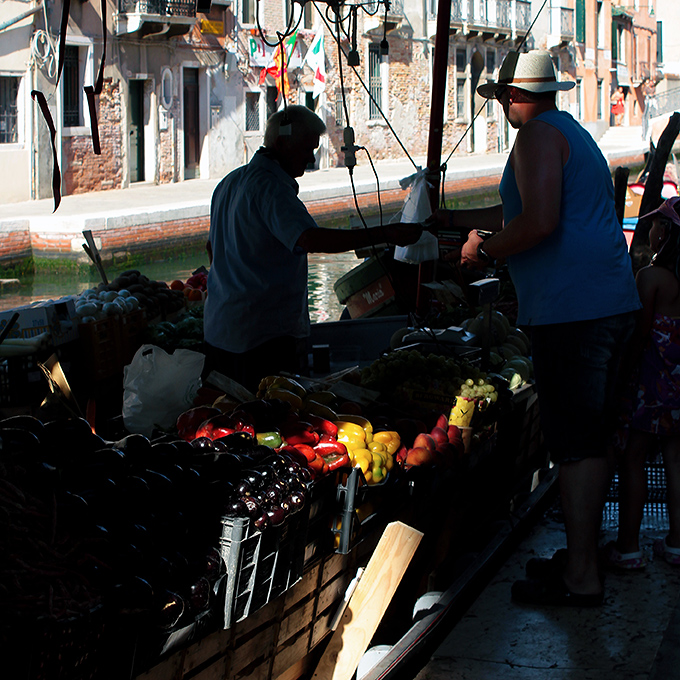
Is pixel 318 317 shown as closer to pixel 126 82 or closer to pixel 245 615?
pixel 245 615

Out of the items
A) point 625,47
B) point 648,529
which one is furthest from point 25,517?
point 625,47

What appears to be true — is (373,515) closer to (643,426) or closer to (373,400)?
(373,400)

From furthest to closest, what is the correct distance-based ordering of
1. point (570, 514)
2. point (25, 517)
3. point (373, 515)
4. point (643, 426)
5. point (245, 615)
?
point (643, 426) < point (570, 514) < point (373, 515) < point (245, 615) < point (25, 517)

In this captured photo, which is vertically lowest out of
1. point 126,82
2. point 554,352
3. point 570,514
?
point 570,514

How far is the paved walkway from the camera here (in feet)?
42.1

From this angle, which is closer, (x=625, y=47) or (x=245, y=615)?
(x=245, y=615)

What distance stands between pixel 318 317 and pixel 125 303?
173 inches

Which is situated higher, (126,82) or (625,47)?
(625,47)

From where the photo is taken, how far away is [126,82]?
18.6 m

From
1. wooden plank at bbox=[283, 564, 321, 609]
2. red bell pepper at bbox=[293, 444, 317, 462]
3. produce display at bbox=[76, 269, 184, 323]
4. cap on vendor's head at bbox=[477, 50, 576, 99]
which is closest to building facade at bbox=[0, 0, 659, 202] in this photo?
produce display at bbox=[76, 269, 184, 323]

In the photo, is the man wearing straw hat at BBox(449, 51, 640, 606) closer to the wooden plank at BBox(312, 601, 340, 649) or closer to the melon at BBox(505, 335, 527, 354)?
the wooden plank at BBox(312, 601, 340, 649)

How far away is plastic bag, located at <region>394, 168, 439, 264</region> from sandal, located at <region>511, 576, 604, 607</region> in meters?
1.78

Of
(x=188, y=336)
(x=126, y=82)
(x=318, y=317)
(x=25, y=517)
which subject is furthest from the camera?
(x=126, y=82)

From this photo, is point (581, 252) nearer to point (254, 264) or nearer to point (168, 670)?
point (254, 264)
